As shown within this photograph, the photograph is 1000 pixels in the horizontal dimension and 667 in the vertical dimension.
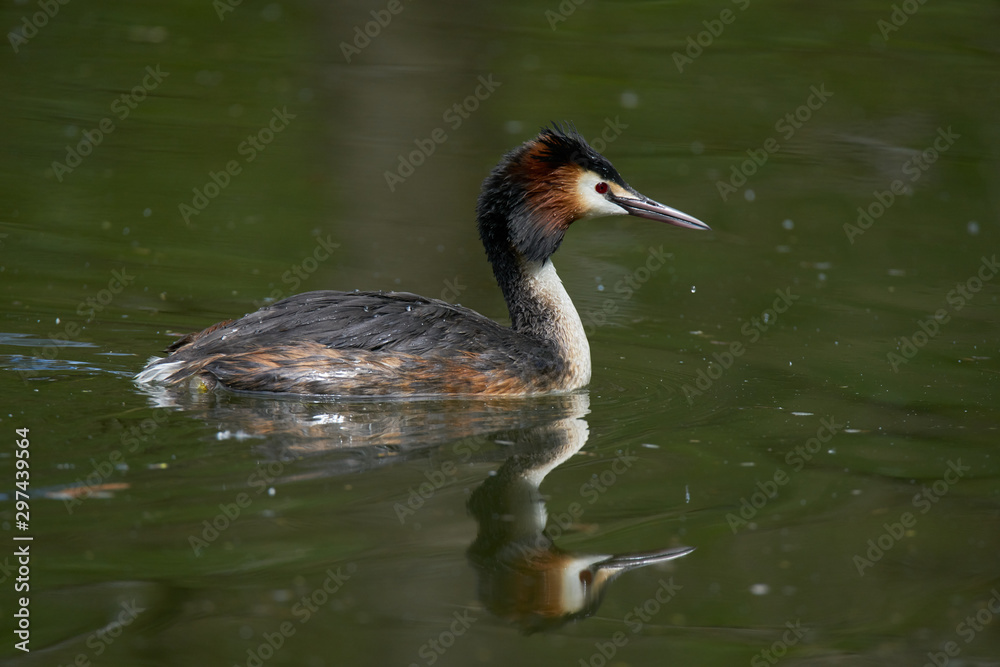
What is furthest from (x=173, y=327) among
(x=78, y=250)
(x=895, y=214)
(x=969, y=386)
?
(x=895, y=214)

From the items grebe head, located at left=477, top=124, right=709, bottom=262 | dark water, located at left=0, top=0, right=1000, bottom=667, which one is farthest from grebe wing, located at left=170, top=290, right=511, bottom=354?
grebe head, located at left=477, top=124, right=709, bottom=262

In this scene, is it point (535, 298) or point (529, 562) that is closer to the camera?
point (529, 562)

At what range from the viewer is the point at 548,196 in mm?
7387

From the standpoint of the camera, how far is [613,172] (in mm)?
7480

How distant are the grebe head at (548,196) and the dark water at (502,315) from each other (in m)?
0.94

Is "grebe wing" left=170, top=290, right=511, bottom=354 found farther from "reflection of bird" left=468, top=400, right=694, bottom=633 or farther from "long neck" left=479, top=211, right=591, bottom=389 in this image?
"reflection of bird" left=468, top=400, right=694, bottom=633

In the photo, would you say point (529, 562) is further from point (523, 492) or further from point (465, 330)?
point (465, 330)

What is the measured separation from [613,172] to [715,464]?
2042 mm

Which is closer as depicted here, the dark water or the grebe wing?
the dark water

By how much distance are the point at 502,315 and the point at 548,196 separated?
1.49 meters

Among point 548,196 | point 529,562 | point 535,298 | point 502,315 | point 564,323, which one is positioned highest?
point 548,196

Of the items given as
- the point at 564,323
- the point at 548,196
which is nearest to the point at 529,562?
the point at 564,323

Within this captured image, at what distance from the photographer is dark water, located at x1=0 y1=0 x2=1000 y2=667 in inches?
187

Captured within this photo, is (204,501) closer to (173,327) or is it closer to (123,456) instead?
(123,456)
